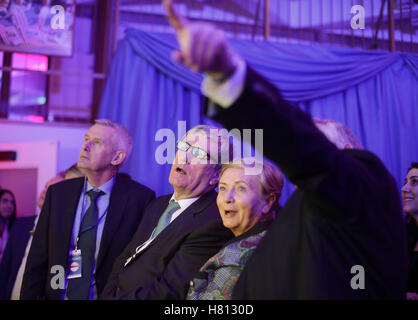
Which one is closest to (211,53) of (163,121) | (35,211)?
(163,121)

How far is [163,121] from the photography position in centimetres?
341

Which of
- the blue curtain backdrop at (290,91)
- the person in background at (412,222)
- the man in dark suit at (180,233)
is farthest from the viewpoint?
the blue curtain backdrop at (290,91)

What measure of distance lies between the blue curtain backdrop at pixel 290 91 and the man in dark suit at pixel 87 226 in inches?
33.2

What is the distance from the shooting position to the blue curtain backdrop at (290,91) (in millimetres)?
3379

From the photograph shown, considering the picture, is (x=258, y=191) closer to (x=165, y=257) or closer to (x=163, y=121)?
(x=165, y=257)

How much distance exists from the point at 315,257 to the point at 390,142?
2.94m

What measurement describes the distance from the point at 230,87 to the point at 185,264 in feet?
3.28

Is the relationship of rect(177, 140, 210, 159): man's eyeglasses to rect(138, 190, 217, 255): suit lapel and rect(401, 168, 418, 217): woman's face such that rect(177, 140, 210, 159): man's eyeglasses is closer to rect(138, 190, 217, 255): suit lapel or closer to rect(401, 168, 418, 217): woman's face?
rect(138, 190, 217, 255): suit lapel

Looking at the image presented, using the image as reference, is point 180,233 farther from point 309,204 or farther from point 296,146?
point 296,146

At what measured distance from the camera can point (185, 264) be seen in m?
1.66

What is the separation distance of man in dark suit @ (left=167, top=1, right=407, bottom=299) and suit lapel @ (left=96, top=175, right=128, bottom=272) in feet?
4.22

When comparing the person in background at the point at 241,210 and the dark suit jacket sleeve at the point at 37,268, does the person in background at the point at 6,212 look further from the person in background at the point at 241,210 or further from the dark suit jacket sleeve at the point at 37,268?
the person in background at the point at 241,210

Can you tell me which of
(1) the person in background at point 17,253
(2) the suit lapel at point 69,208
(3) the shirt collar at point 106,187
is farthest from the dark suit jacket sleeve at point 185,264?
(1) the person in background at point 17,253

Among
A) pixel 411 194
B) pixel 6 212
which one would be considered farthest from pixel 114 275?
pixel 6 212
